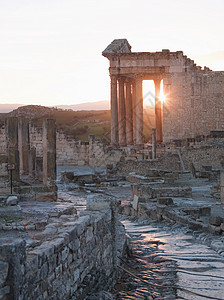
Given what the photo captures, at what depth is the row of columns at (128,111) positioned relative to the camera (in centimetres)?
3459

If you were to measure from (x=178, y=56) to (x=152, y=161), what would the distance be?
30.7ft

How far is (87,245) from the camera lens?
24.6 ft

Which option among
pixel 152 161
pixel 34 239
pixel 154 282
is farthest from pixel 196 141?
pixel 34 239

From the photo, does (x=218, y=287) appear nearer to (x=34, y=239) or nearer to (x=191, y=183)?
(x=34, y=239)

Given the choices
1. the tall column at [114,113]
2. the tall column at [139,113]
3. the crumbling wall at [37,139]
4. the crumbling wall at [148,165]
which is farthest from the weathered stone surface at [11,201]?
the crumbling wall at [37,139]

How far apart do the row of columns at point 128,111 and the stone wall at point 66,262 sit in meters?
25.2

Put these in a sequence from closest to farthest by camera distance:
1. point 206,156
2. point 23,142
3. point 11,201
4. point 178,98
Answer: point 11,201 → point 23,142 → point 206,156 → point 178,98

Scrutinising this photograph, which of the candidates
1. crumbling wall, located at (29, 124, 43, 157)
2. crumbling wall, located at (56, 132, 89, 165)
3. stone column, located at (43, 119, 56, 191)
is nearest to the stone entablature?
crumbling wall, located at (56, 132, 89, 165)

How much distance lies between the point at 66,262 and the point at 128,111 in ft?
102

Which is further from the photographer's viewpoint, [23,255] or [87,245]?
[87,245]

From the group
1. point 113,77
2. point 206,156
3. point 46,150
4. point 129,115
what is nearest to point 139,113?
point 129,115

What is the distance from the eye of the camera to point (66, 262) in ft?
21.4

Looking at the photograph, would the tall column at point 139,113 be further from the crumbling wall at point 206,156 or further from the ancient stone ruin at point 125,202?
the crumbling wall at point 206,156

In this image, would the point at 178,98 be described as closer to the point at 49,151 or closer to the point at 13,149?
the point at 49,151
